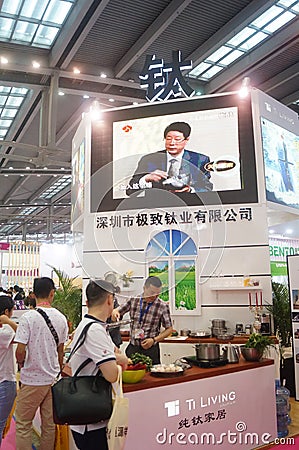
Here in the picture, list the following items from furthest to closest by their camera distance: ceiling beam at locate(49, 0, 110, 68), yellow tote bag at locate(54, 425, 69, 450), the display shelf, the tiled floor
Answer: ceiling beam at locate(49, 0, 110, 68) < the display shelf < the tiled floor < yellow tote bag at locate(54, 425, 69, 450)

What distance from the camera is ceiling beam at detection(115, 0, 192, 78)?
6082 mm

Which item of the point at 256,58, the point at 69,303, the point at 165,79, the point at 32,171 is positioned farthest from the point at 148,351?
the point at 32,171

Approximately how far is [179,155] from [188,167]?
0.64 ft

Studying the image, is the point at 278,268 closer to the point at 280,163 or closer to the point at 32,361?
the point at 280,163

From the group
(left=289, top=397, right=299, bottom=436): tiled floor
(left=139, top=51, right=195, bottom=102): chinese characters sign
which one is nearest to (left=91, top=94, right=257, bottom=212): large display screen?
(left=139, top=51, right=195, bottom=102): chinese characters sign

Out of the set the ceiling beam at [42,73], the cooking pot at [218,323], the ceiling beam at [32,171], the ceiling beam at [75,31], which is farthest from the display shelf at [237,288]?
the ceiling beam at [32,171]

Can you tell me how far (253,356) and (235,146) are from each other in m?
2.55

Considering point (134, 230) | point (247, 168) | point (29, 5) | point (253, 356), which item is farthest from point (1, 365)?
point (29, 5)

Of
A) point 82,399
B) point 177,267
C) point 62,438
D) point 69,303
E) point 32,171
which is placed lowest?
point 62,438

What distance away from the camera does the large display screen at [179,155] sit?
499 centimetres

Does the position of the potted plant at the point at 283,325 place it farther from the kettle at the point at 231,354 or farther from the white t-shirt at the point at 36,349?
the white t-shirt at the point at 36,349

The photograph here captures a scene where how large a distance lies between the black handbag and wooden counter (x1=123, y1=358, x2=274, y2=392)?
0.69m

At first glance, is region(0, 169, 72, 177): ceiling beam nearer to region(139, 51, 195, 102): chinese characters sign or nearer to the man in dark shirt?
region(139, 51, 195, 102): chinese characters sign

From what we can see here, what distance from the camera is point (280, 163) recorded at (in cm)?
533
